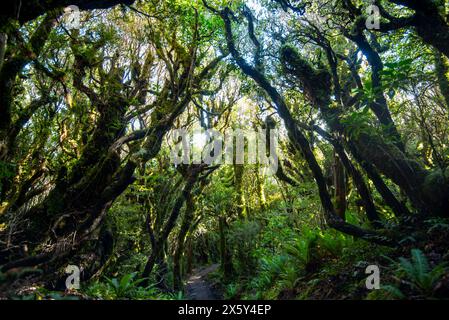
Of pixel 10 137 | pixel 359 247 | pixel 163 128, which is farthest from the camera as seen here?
pixel 163 128

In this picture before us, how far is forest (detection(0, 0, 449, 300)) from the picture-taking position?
574cm

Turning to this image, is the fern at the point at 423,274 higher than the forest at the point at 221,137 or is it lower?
lower

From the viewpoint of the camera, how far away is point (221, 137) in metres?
14.0

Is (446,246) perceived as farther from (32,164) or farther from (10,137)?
(32,164)

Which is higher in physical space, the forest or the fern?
the forest

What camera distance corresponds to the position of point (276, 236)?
13.0 meters

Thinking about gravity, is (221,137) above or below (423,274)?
above

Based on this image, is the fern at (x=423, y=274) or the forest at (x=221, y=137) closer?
the fern at (x=423, y=274)

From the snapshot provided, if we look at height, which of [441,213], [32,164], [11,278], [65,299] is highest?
[32,164]

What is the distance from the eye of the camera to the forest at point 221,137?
574 cm

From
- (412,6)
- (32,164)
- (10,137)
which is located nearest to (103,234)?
(32,164)

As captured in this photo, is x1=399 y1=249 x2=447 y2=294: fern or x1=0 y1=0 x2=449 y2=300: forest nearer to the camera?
x1=399 y1=249 x2=447 y2=294: fern

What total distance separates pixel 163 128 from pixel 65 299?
218 inches
